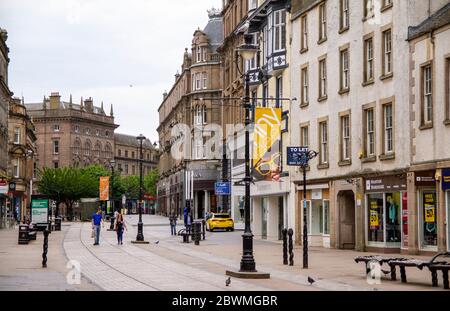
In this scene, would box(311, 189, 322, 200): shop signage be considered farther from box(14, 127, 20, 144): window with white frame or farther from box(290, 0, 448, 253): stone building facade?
box(14, 127, 20, 144): window with white frame

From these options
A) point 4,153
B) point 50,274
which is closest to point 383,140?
point 50,274

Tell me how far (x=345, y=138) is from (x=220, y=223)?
26.0 meters

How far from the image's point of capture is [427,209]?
30797mm

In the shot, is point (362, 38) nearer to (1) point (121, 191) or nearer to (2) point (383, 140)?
(2) point (383, 140)

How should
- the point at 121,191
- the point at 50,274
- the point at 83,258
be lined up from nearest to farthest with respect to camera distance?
the point at 50,274 → the point at 83,258 → the point at 121,191

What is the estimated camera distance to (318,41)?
40312 millimetres

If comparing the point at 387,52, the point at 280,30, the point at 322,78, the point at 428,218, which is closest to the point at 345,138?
the point at 322,78

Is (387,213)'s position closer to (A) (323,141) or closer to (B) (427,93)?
(B) (427,93)

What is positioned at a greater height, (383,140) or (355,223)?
(383,140)

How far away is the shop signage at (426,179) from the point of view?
3033cm

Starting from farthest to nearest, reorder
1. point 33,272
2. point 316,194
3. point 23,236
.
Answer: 1. point 316,194
2. point 23,236
3. point 33,272

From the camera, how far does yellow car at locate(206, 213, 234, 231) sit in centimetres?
6166

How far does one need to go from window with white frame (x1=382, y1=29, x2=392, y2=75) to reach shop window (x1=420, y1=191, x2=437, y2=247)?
5846mm
